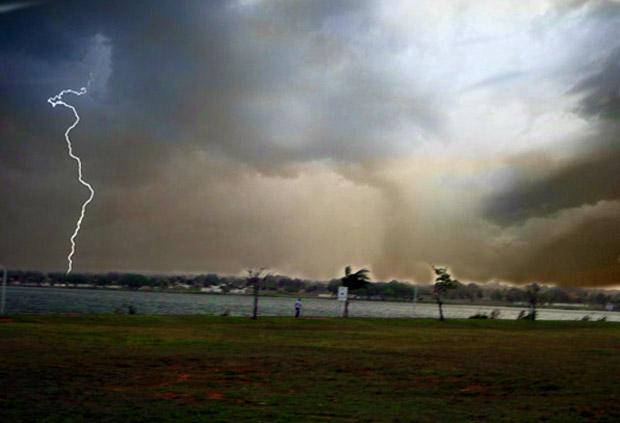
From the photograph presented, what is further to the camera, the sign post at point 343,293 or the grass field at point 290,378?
the sign post at point 343,293

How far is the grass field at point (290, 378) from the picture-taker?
1839cm

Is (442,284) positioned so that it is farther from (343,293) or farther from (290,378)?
(290,378)

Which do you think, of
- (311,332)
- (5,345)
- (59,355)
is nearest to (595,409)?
(59,355)

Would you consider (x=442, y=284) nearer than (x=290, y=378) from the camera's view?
No

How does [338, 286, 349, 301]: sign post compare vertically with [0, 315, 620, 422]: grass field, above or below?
above

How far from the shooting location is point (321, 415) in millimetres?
→ 17922

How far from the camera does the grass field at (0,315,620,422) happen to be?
18391 millimetres

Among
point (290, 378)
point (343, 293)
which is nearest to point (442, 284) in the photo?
point (343, 293)

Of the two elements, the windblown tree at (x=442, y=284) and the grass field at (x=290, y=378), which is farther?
the windblown tree at (x=442, y=284)

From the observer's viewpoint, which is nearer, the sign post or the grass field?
the grass field

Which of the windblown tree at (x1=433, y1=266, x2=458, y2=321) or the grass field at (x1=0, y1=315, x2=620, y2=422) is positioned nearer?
the grass field at (x1=0, y1=315, x2=620, y2=422)

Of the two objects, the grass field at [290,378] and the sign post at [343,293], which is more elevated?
the sign post at [343,293]

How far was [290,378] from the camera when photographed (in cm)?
2497

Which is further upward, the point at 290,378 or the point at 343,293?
the point at 343,293
